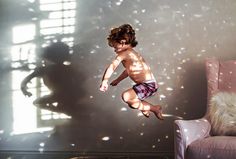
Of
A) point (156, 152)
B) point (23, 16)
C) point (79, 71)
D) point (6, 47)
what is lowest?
point (156, 152)

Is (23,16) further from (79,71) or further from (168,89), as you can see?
(168,89)

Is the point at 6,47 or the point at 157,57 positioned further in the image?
the point at 6,47

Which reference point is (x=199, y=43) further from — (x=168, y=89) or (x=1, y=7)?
(x=1, y=7)

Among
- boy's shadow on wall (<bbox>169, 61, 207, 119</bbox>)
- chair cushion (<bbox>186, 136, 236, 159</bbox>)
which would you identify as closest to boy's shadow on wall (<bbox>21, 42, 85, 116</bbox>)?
boy's shadow on wall (<bbox>169, 61, 207, 119</bbox>)

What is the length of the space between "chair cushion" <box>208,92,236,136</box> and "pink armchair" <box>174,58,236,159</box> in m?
0.05

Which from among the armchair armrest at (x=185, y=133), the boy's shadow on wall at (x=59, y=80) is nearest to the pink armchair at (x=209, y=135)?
the armchair armrest at (x=185, y=133)

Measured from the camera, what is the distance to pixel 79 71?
2928mm

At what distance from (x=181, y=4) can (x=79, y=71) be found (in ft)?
3.01

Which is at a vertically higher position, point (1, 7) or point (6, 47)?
point (1, 7)

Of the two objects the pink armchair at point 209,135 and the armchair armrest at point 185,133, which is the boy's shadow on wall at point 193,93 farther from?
the armchair armrest at point 185,133

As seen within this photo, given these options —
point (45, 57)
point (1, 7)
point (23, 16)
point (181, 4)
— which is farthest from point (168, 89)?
point (1, 7)

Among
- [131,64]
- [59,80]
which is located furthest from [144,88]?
[59,80]

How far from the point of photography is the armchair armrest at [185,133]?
211 centimetres

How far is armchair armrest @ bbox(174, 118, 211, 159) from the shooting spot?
211cm
